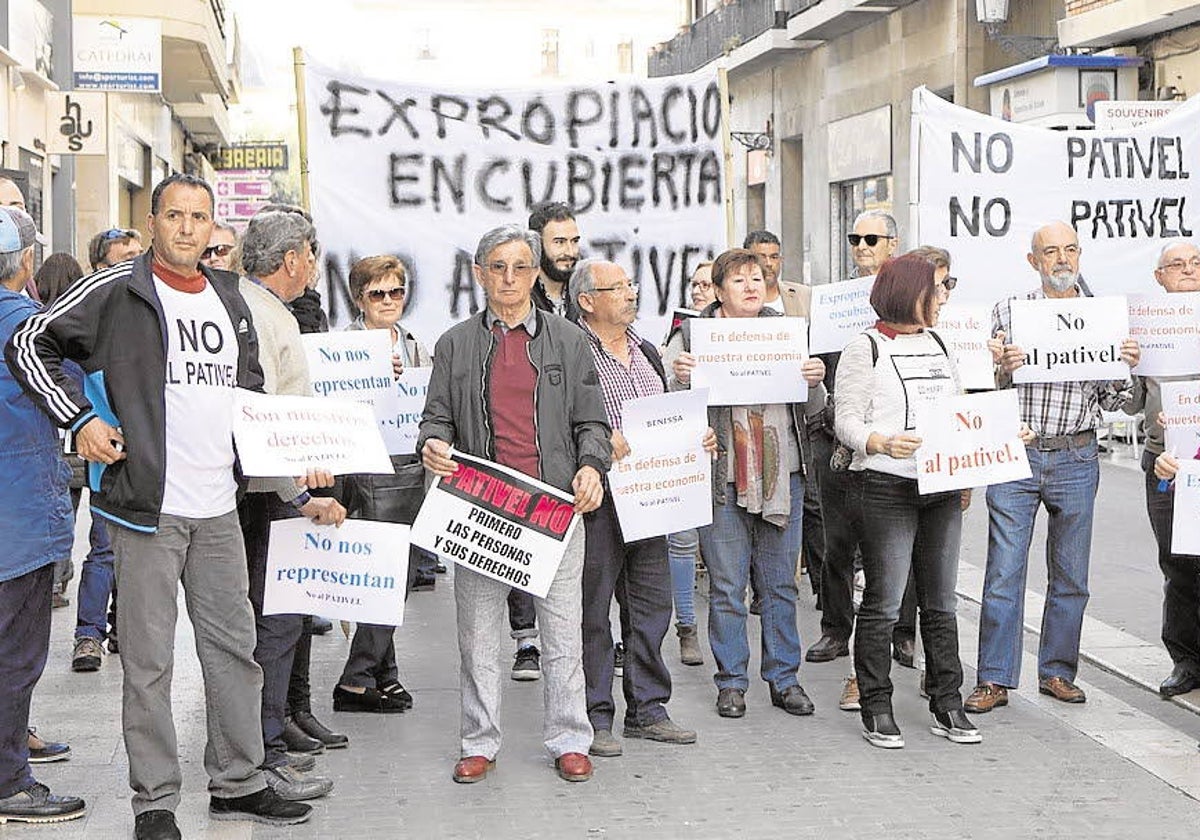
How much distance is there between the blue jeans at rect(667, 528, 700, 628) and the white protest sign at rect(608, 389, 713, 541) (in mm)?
1181

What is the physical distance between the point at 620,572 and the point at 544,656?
0.68m

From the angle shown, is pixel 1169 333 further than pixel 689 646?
No

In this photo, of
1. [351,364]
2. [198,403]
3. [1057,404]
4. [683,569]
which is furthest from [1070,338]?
[198,403]

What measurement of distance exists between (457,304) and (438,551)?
3.20m

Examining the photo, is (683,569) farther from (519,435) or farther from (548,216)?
(519,435)

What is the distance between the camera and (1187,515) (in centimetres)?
706

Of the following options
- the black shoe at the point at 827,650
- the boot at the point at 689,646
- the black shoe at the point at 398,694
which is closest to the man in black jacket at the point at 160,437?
the black shoe at the point at 398,694

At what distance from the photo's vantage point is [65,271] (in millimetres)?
8625

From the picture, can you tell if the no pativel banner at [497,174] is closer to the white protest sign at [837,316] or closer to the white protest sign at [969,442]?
the white protest sign at [837,316]

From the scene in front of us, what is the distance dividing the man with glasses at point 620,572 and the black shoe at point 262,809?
51.5 inches

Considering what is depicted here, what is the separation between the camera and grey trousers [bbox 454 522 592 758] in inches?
255

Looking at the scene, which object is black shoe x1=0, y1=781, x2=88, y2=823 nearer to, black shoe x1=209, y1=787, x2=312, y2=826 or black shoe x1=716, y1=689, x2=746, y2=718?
black shoe x1=209, y1=787, x2=312, y2=826

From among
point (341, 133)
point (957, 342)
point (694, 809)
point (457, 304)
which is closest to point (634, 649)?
point (694, 809)

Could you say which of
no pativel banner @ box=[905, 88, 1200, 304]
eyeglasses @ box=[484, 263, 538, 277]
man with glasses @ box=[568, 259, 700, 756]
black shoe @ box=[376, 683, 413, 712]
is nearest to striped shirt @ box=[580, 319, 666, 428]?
man with glasses @ box=[568, 259, 700, 756]
